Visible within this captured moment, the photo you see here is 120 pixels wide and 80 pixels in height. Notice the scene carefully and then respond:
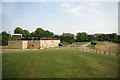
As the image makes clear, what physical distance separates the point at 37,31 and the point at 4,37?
3706cm

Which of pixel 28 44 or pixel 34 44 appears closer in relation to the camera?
pixel 34 44

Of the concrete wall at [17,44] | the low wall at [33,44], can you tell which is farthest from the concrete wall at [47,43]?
the concrete wall at [17,44]

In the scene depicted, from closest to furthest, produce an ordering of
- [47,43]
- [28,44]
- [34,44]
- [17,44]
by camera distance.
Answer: [17,44] < [34,44] < [28,44] < [47,43]

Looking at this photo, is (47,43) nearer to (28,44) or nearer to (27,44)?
(28,44)

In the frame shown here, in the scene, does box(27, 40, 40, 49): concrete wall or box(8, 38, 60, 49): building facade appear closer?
box(8, 38, 60, 49): building facade

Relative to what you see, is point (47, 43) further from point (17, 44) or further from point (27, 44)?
point (17, 44)

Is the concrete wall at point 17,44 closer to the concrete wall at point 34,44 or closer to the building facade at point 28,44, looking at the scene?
the building facade at point 28,44

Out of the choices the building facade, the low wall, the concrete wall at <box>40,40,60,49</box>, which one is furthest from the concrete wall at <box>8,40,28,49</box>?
the concrete wall at <box>40,40,60,49</box>

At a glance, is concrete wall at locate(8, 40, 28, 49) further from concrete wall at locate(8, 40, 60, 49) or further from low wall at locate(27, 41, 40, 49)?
low wall at locate(27, 41, 40, 49)

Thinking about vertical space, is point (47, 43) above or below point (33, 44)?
above

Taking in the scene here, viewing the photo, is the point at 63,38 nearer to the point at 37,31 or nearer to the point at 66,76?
the point at 37,31

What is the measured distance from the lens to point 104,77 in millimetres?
13320

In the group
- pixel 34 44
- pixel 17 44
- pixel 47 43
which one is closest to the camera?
pixel 17 44

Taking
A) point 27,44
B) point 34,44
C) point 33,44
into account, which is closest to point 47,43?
point 34,44
